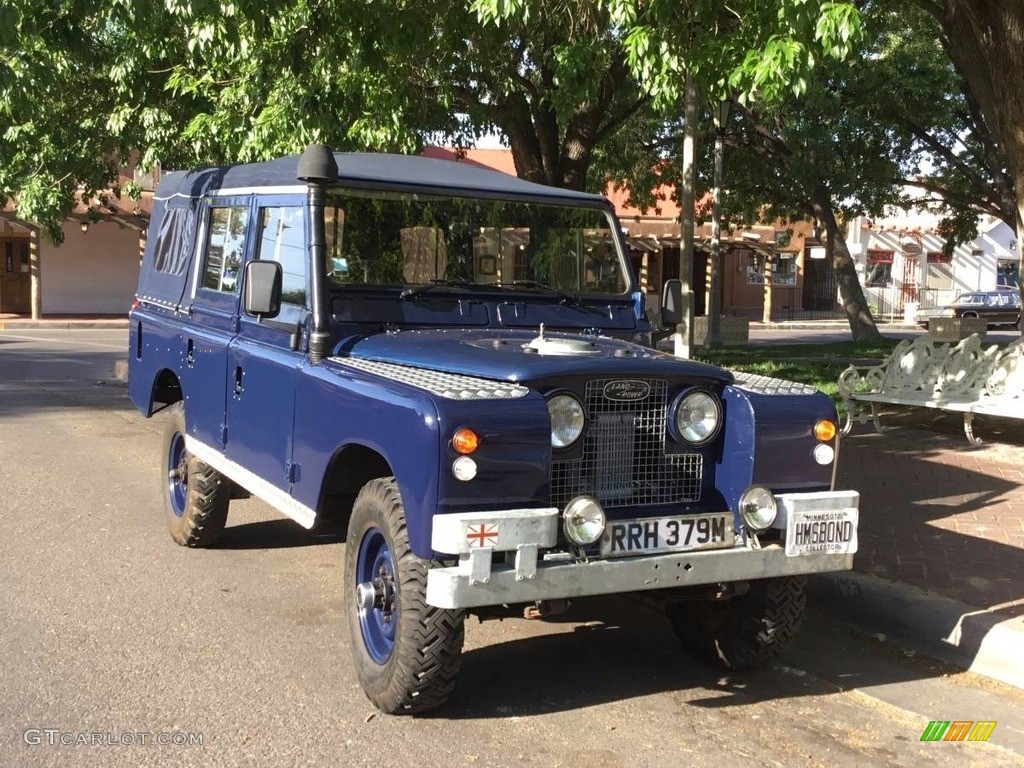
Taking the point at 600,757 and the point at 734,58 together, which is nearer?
the point at 600,757

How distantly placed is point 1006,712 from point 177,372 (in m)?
5.00

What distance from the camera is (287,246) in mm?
5566

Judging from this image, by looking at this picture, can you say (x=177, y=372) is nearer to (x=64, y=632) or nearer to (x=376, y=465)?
(x=64, y=632)

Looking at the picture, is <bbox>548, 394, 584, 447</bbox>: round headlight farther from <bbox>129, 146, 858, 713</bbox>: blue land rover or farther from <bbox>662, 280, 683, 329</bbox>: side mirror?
<bbox>662, 280, 683, 329</bbox>: side mirror

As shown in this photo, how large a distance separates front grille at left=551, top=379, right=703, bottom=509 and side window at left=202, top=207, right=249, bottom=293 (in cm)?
267

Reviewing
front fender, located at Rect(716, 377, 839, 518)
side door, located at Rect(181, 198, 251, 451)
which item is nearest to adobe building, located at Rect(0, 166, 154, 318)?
side door, located at Rect(181, 198, 251, 451)

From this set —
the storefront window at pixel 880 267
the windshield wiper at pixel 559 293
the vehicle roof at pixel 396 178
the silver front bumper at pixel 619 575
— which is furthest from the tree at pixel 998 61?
the storefront window at pixel 880 267

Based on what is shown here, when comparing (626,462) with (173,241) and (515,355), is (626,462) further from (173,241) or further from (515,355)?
(173,241)

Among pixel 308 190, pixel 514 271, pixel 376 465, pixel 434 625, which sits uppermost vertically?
pixel 308 190

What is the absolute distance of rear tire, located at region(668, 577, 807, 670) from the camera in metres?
4.79

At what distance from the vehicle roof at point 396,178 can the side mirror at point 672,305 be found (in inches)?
24.8

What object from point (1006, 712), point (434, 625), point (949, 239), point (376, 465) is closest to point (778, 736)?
point (1006, 712)

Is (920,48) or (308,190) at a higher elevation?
(920,48)

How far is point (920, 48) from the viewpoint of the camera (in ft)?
63.8
